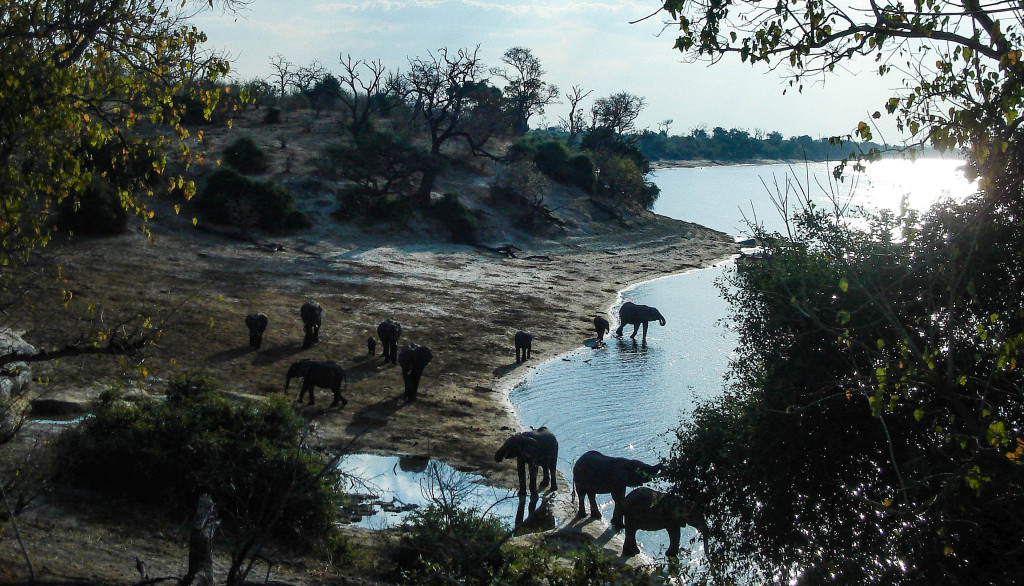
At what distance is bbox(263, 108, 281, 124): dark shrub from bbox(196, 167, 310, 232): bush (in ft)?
58.1

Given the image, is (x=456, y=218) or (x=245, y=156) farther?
(x=456, y=218)

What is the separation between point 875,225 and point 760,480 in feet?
12.6

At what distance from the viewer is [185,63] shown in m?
8.02

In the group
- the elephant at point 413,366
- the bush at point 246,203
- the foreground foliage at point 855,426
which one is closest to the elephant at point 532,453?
the foreground foliage at point 855,426

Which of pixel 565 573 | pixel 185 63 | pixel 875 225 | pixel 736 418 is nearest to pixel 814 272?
pixel 875 225

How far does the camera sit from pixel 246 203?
3475 centimetres

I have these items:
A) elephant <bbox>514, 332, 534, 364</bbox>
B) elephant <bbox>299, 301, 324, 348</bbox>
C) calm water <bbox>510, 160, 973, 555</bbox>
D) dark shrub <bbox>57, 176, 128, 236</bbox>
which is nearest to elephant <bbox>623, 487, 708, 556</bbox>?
calm water <bbox>510, 160, 973, 555</bbox>

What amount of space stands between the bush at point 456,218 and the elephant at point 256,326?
2200 cm

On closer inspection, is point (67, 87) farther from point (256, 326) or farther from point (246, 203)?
point (246, 203)

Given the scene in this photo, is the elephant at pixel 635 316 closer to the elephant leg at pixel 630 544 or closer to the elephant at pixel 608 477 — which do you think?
the elephant at pixel 608 477

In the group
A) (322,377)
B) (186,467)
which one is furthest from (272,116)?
(186,467)

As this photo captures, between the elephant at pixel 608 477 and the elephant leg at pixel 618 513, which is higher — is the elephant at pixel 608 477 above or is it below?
above

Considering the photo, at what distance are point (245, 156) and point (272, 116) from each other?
12989 millimetres

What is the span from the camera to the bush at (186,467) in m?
11.0
